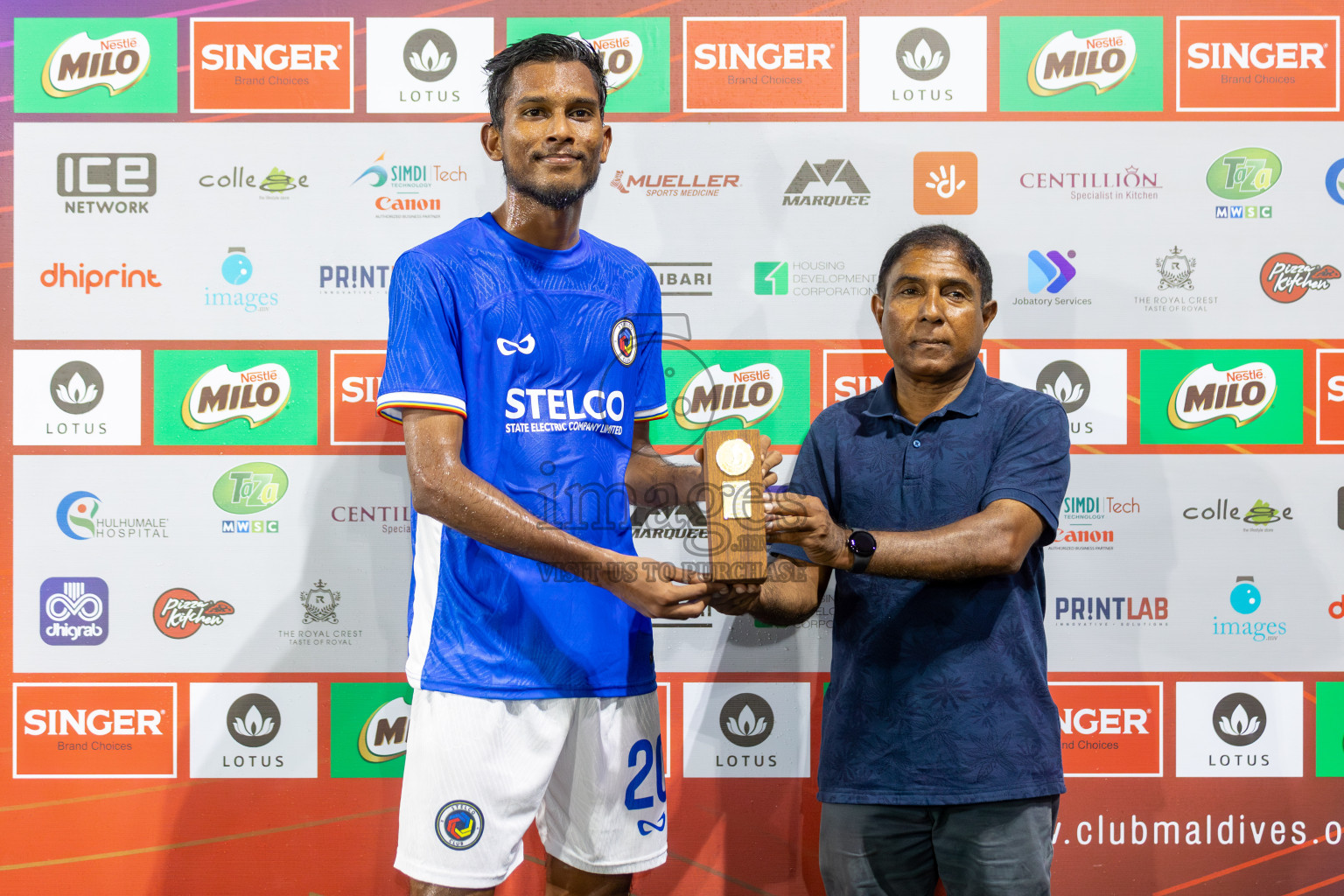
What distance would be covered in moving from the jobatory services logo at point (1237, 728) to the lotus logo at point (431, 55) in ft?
8.64

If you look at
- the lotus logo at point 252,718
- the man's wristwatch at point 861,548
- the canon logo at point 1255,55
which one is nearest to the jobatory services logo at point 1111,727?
the man's wristwatch at point 861,548

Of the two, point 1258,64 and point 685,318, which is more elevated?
point 1258,64

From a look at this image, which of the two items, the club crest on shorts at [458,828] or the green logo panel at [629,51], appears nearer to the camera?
the club crest on shorts at [458,828]

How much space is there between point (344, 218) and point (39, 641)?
4.71 ft

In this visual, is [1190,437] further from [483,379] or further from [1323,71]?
[483,379]

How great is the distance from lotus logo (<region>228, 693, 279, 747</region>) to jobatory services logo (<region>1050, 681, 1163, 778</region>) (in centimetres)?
217

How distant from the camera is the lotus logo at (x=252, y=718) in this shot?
2381mm

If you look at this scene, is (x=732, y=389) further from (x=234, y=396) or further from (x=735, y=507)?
(x=234, y=396)

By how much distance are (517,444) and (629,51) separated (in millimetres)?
1343

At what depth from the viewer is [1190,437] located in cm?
235

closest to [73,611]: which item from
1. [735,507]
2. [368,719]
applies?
[368,719]

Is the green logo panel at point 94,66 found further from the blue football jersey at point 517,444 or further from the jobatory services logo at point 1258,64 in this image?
the jobatory services logo at point 1258,64

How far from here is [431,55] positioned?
92.0 inches

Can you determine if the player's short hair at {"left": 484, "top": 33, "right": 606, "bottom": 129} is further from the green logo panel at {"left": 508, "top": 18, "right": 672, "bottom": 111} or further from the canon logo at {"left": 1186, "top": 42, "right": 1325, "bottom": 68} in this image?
the canon logo at {"left": 1186, "top": 42, "right": 1325, "bottom": 68}
